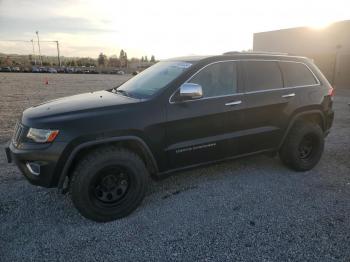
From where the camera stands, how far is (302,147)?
457 cm

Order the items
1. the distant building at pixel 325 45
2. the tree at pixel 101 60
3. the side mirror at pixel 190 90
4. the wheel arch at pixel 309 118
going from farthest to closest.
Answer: the tree at pixel 101 60 < the distant building at pixel 325 45 < the wheel arch at pixel 309 118 < the side mirror at pixel 190 90

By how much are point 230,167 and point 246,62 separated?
67.3 inches

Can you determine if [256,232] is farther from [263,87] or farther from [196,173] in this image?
[263,87]

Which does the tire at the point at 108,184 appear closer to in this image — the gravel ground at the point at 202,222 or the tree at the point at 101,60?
the gravel ground at the point at 202,222

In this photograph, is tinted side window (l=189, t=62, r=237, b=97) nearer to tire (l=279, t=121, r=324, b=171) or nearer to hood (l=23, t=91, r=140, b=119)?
hood (l=23, t=91, r=140, b=119)

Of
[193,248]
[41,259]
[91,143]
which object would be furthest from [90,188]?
[193,248]

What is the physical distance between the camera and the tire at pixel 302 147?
436cm

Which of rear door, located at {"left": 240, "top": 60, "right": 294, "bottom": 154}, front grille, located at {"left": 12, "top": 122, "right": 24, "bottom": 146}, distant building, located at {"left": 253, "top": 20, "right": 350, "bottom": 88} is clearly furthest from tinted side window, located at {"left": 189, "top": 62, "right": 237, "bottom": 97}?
distant building, located at {"left": 253, "top": 20, "right": 350, "bottom": 88}

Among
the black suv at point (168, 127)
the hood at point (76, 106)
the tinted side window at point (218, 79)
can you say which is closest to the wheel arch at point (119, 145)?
the black suv at point (168, 127)

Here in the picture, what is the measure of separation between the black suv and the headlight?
1 cm

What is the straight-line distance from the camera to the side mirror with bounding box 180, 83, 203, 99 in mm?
3289

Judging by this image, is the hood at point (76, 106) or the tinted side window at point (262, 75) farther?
the tinted side window at point (262, 75)

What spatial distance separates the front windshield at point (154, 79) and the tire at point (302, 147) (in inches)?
79.3

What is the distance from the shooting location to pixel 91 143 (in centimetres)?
299
